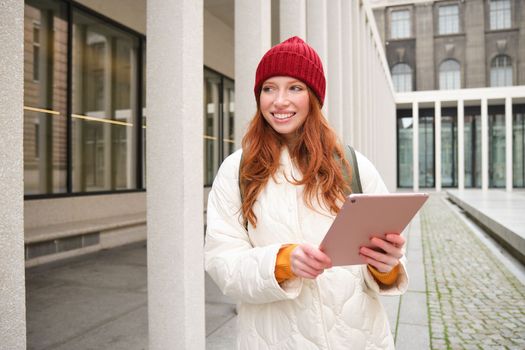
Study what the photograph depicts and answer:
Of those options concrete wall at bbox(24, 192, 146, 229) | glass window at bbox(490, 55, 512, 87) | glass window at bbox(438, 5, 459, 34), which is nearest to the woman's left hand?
concrete wall at bbox(24, 192, 146, 229)

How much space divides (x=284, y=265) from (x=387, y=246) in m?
0.35

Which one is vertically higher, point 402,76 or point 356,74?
point 402,76

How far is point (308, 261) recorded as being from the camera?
56.7 inches

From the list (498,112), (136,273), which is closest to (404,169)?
(498,112)

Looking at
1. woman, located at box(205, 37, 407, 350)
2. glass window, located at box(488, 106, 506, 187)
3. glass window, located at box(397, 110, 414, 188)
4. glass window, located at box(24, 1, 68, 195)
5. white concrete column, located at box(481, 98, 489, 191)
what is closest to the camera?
woman, located at box(205, 37, 407, 350)

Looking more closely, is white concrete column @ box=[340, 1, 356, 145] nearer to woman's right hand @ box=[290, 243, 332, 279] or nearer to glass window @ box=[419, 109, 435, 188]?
woman's right hand @ box=[290, 243, 332, 279]

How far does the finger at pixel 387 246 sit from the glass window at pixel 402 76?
3585 cm

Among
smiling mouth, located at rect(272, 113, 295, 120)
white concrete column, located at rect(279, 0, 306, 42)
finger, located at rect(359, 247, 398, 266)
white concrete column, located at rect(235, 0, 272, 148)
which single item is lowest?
finger, located at rect(359, 247, 398, 266)

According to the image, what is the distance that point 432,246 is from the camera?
923 cm

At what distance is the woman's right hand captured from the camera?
143cm

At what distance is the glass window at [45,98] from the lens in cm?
846

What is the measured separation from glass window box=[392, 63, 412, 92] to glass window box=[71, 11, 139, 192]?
28490 mm

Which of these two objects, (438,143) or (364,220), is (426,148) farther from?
(364,220)

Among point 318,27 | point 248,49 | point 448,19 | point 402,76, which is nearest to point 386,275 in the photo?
point 248,49
